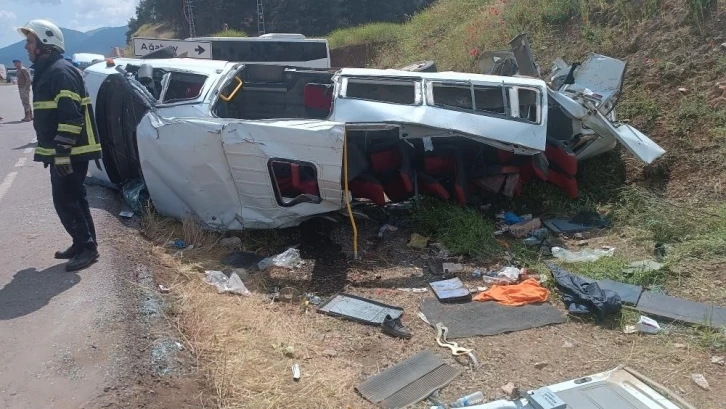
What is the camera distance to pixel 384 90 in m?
6.19

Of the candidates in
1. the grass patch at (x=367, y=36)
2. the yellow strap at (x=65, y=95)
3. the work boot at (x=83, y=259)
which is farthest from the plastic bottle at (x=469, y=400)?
the grass patch at (x=367, y=36)

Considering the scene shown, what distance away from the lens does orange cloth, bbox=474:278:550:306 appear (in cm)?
481

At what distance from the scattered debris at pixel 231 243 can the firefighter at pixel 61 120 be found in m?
1.40

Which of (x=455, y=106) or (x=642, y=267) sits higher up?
(x=455, y=106)

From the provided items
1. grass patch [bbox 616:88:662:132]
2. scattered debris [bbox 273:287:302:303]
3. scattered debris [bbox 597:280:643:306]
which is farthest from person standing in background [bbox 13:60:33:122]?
scattered debris [bbox 597:280:643:306]

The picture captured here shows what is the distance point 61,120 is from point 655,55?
25.4 feet

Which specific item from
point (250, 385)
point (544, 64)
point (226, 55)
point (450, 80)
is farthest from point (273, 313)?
point (544, 64)

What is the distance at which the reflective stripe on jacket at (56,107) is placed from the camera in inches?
172

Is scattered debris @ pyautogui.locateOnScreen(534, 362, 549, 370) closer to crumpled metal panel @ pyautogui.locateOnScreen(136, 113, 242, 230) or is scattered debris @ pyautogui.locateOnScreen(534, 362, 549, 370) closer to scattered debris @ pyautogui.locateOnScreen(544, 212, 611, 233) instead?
scattered debris @ pyautogui.locateOnScreen(544, 212, 611, 233)

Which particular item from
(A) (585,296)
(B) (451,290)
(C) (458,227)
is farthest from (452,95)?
(A) (585,296)

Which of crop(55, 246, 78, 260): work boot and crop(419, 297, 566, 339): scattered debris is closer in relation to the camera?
crop(419, 297, 566, 339): scattered debris

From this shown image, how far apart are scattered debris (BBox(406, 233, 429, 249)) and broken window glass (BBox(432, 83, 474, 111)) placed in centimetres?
139

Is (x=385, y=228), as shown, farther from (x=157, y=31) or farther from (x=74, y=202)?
(x=157, y=31)

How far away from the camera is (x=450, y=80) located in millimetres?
6152
